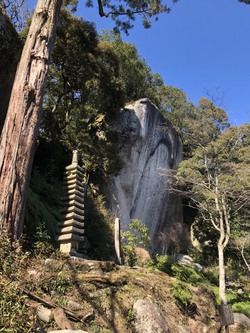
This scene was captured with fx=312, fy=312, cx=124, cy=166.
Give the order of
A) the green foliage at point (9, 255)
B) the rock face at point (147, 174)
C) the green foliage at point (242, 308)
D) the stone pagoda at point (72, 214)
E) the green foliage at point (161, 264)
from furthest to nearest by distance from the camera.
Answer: the rock face at point (147, 174)
the green foliage at point (242, 308)
the green foliage at point (161, 264)
the stone pagoda at point (72, 214)
the green foliage at point (9, 255)

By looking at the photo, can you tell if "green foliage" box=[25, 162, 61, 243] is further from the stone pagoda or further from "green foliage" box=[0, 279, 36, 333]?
"green foliage" box=[0, 279, 36, 333]

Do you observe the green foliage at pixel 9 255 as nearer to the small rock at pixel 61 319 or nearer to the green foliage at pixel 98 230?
the small rock at pixel 61 319

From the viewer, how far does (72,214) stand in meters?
7.12

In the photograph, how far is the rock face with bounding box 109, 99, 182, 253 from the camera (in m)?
16.8

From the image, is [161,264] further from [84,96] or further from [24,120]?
[84,96]

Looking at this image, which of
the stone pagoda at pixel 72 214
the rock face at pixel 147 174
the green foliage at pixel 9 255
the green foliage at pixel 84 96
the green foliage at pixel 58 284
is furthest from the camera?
the rock face at pixel 147 174

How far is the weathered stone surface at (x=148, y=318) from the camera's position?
4859 mm

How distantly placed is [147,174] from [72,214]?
39.1 ft

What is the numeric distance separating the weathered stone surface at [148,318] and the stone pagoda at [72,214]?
2.06 meters

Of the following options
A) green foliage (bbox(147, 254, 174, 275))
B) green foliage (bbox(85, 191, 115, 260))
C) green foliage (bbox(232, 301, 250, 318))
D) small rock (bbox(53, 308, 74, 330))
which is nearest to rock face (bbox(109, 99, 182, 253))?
green foliage (bbox(85, 191, 115, 260))

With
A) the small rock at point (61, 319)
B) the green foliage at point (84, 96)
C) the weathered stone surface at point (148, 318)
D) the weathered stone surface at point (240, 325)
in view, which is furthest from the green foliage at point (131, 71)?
the small rock at point (61, 319)

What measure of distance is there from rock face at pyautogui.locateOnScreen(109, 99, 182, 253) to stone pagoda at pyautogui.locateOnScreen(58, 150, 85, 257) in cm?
703

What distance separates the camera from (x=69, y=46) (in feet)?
41.7

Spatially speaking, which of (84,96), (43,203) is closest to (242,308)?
(43,203)
